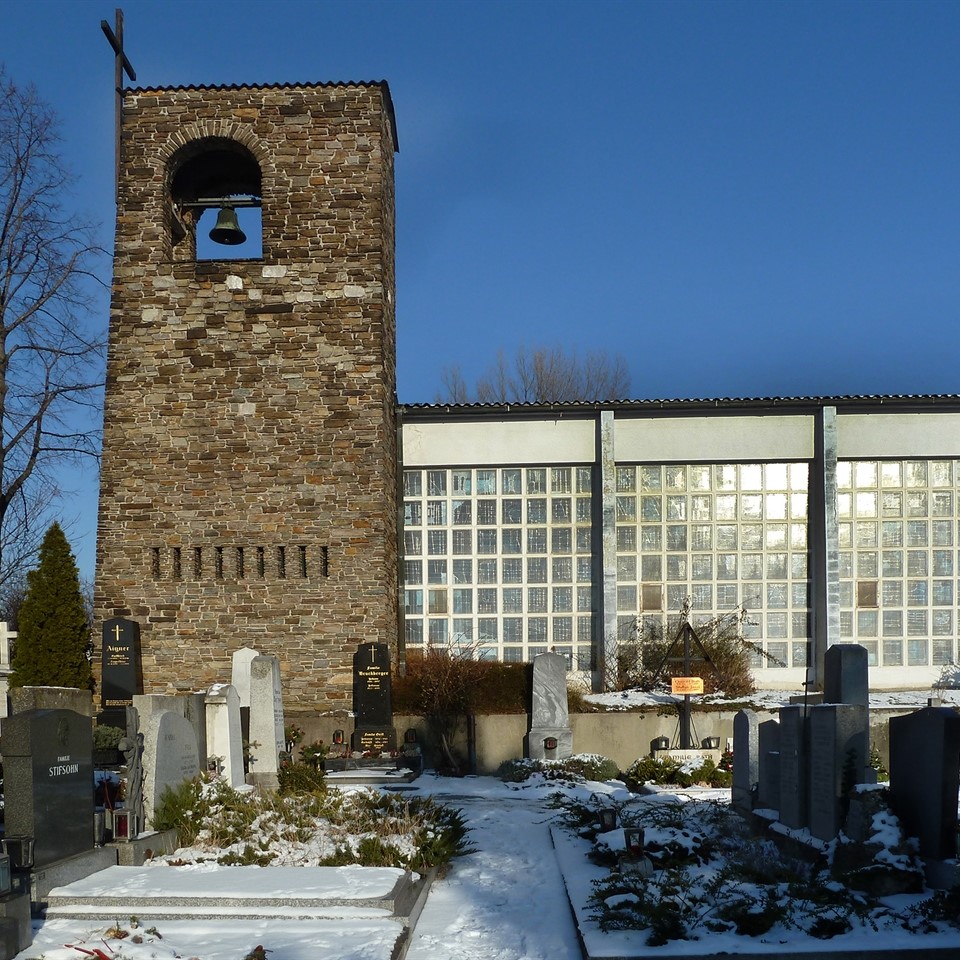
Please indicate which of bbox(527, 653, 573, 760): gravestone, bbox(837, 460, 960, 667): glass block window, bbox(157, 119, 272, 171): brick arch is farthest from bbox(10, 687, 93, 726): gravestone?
bbox(837, 460, 960, 667): glass block window

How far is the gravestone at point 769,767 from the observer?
35.0 feet

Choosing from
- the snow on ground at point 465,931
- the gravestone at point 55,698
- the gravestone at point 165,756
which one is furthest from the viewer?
the gravestone at point 55,698

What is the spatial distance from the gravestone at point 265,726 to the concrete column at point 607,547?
7718mm

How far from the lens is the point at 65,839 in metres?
8.72

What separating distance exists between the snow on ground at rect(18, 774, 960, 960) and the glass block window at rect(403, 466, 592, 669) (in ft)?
34.1

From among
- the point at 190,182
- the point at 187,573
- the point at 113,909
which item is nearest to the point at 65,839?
the point at 113,909

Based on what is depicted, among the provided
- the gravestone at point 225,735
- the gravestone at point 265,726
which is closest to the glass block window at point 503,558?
the gravestone at point 265,726

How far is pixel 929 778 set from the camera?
802cm

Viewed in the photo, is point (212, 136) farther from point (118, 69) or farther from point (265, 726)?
point (265, 726)

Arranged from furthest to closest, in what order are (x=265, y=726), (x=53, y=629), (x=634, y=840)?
(x=53, y=629)
(x=265, y=726)
(x=634, y=840)

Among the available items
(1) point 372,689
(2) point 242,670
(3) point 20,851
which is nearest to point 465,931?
(3) point 20,851

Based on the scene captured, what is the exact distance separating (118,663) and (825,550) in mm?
13317

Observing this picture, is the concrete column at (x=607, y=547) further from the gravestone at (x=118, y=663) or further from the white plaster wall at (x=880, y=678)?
the gravestone at (x=118, y=663)

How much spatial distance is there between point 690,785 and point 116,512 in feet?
36.4
